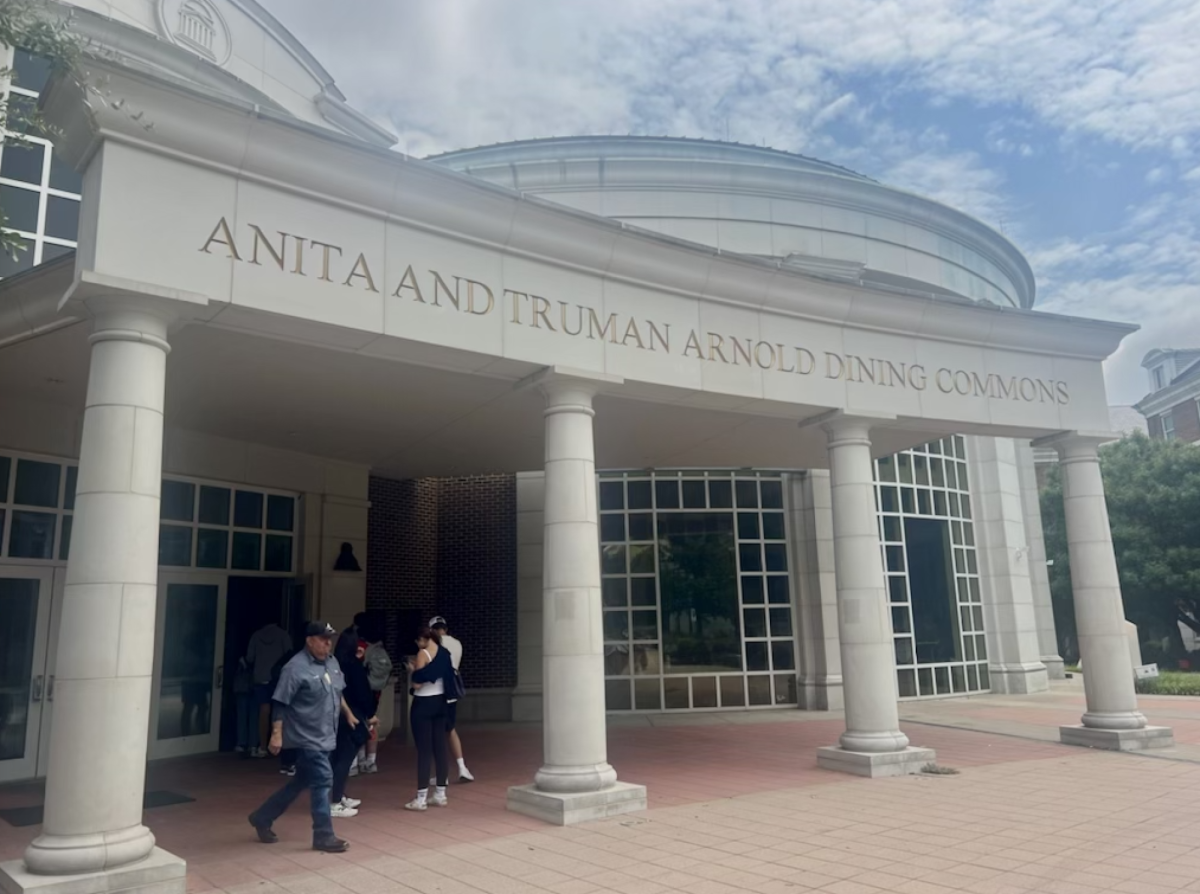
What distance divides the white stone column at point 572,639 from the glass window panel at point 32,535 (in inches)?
234

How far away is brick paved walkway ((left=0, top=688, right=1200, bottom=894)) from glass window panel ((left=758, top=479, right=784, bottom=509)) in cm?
701

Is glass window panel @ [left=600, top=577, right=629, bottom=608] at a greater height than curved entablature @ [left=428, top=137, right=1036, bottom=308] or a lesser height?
lesser

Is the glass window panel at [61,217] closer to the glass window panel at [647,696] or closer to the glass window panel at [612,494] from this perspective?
the glass window panel at [612,494]

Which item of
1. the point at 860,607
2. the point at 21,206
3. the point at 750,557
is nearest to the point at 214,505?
the point at 21,206

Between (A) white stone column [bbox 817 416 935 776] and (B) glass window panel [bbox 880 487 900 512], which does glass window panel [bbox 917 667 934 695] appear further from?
(A) white stone column [bbox 817 416 935 776]

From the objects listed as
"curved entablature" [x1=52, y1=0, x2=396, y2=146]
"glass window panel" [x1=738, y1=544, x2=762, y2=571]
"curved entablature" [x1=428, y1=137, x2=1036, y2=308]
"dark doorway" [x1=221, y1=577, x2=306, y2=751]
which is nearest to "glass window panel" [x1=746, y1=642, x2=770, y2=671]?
"glass window panel" [x1=738, y1=544, x2=762, y2=571]

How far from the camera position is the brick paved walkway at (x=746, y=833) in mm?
5922

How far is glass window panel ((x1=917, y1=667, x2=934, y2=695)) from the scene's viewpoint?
18.4 meters

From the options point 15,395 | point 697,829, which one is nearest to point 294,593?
point 15,395

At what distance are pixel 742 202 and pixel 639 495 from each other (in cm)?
679

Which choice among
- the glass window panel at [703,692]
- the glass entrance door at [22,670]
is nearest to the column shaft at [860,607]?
the glass window panel at [703,692]

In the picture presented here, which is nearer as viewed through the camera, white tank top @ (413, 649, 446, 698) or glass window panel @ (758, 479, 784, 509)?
white tank top @ (413, 649, 446, 698)

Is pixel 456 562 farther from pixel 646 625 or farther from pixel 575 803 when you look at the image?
pixel 575 803

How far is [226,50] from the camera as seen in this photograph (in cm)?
1495
